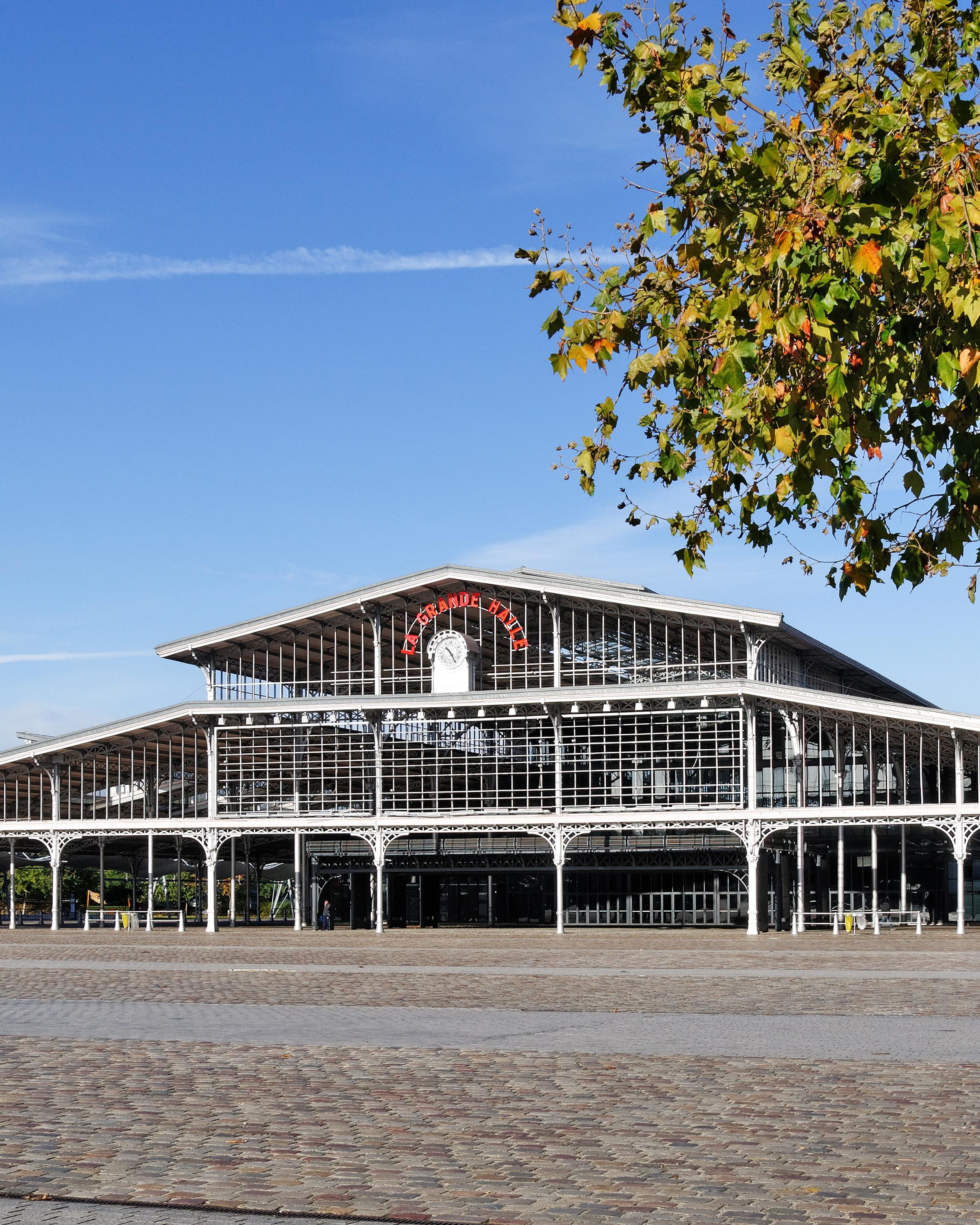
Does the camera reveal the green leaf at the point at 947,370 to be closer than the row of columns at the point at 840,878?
Yes

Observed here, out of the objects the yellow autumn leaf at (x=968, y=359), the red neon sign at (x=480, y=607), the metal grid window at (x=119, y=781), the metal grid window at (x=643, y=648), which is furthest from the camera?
the metal grid window at (x=119, y=781)

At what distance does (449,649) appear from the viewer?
48781 millimetres

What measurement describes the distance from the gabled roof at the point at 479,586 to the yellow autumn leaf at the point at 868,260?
36846 mm

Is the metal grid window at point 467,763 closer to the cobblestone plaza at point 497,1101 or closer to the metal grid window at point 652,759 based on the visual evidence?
the metal grid window at point 652,759

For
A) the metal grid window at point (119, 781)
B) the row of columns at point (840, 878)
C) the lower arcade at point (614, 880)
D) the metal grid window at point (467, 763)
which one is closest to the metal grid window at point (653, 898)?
the lower arcade at point (614, 880)

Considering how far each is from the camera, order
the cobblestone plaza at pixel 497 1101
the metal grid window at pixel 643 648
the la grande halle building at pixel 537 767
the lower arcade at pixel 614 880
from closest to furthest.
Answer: the cobblestone plaza at pixel 497 1101 → the la grande halle building at pixel 537 767 → the metal grid window at pixel 643 648 → the lower arcade at pixel 614 880

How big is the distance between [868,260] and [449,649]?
41003 mm

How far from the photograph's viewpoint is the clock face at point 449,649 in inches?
1914

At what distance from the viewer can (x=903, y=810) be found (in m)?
42.5

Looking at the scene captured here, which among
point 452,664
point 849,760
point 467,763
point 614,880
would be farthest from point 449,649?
point 849,760

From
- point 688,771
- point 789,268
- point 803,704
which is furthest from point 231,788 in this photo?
point 789,268

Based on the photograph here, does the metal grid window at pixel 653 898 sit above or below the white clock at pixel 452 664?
below

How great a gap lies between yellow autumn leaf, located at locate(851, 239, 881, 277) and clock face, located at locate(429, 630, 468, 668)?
40.5m

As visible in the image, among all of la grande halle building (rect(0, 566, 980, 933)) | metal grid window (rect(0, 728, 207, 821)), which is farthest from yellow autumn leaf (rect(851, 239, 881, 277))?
metal grid window (rect(0, 728, 207, 821))
